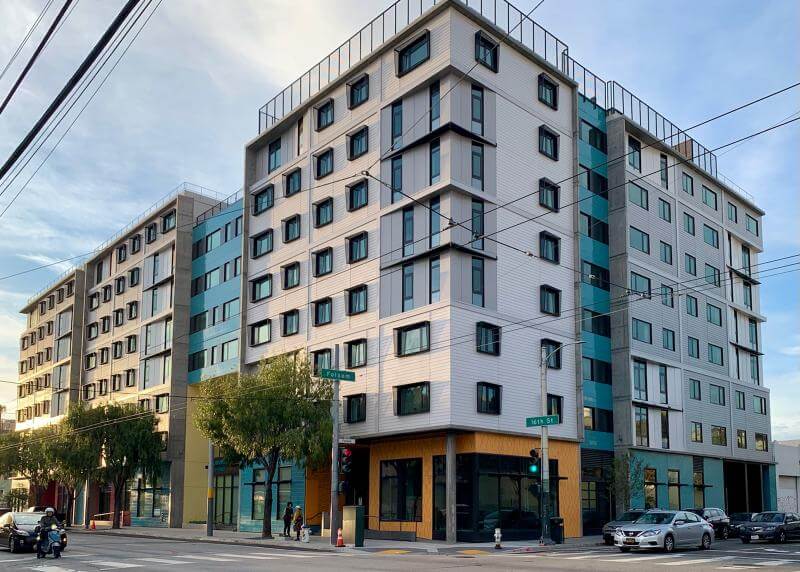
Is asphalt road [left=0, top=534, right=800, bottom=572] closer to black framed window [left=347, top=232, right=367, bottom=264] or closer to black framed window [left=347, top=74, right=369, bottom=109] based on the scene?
black framed window [left=347, top=232, right=367, bottom=264]

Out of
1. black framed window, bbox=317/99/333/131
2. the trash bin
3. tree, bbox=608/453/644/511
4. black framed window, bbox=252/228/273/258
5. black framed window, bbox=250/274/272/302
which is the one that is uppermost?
black framed window, bbox=317/99/333/131

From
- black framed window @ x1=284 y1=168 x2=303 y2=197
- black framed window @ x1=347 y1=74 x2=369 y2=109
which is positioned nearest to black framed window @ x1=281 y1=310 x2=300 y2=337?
black framed window @ x1=284 y1=168 x2=303 y2=197

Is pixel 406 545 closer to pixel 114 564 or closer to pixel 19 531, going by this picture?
pixel 114 564

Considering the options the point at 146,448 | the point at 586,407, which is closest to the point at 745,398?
the point at 586,407

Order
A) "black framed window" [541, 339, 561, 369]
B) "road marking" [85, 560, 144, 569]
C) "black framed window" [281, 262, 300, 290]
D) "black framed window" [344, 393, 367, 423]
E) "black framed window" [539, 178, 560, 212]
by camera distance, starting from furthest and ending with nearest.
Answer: "black framed window" [281, 262, 300, 290]
"black framed window" [539, 178, 560, 212]
"black framed window" [541, 339, 561, 369]
"black framed window" [344, 393, 367, 423]
"road marking" [85, 560, 144, 569]

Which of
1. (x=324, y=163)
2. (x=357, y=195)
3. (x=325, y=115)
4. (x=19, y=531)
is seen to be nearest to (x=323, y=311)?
(x=357, y=195)

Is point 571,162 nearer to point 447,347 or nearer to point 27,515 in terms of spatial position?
point 447,347

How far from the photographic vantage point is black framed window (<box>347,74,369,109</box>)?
158 feet

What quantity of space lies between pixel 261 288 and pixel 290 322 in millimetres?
4652

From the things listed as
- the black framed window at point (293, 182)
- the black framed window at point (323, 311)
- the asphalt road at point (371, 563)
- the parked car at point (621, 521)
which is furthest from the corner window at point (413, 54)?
the asphalt road at point (371, 563)

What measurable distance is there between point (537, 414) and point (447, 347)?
7.35m

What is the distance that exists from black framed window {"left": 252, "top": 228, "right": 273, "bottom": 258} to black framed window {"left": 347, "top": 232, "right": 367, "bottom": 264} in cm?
879

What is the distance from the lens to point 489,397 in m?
41.7

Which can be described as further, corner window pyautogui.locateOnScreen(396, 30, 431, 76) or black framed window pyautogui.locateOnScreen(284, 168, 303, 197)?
black framed window pyautogui.locateOnScreen(284, 168, 303, 197)
